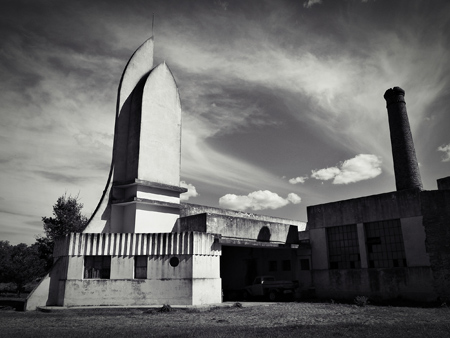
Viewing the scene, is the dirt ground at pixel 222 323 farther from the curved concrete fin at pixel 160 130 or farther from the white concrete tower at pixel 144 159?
the curved concrete fin at pixel 160 130

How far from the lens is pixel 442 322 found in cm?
1138

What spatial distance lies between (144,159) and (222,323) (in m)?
12.5

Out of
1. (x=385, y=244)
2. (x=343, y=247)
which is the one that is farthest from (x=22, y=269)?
(x=385, y=244)

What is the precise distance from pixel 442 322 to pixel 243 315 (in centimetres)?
677

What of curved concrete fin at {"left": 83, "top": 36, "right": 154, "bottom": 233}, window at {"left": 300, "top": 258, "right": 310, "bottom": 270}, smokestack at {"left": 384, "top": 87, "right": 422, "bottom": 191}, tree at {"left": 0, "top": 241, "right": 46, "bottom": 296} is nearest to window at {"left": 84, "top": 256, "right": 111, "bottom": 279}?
curved concrete fin at {"left": 83, "top": 36, "right": 154, "bottom": 233}

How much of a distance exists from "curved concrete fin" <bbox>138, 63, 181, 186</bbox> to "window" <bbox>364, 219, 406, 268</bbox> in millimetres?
12290

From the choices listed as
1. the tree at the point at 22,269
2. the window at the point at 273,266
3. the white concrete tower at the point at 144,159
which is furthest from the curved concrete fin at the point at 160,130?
the tree at the point at 22,269

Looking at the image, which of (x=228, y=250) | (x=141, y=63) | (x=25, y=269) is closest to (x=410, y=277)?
(x=228, y=250)

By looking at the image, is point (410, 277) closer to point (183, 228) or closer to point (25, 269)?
point (183, 228)

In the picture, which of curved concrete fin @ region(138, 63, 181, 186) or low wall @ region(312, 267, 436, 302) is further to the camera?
curved concrete fin @ region(138, 63, 181, 186)

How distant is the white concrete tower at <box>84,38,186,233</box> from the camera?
21.2 metres

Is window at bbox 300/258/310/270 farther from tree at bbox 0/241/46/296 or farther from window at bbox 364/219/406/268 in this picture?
tree at bbox 0/241/46/296

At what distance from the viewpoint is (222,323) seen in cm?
1172

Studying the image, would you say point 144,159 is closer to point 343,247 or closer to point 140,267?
point 140,267
